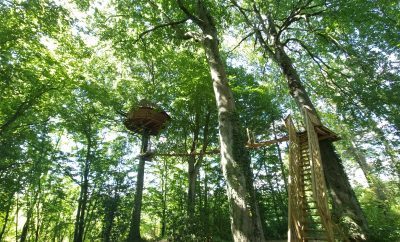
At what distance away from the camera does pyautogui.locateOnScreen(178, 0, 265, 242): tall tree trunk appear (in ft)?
16.3

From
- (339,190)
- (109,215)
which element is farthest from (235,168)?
(109,215)

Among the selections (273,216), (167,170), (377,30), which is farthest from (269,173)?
(377,30)

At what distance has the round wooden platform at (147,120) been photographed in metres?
11.6

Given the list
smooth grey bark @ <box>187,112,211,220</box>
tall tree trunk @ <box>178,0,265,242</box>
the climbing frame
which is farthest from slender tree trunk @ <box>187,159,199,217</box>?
tall tree trunk @ <box>178,0,265,242</box>

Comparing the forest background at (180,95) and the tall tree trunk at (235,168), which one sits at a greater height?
the forest background at (180,95)

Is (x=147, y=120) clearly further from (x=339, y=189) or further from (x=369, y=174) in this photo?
(x=369, y=174)

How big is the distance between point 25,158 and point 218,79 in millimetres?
11899

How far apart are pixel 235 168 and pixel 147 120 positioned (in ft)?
23.7

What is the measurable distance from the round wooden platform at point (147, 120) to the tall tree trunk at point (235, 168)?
5290 millimetres

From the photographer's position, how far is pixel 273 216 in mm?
14375

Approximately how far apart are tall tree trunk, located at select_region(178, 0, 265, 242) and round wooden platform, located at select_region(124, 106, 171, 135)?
208 inches

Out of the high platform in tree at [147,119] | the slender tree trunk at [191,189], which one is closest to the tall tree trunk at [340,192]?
the slender tree trunk at [191,189]

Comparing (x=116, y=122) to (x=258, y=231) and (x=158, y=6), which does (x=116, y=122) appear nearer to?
(x=158, y=6)

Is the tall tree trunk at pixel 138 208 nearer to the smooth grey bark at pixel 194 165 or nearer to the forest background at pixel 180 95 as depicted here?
the forest background at pixel 180 95
